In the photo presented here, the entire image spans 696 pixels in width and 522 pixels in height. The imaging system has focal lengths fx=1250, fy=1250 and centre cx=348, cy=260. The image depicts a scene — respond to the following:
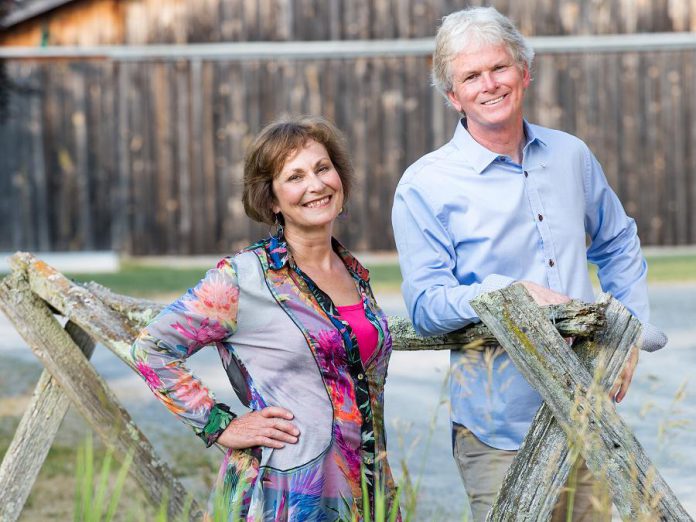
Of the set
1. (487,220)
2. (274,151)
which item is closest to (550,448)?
(487,220)

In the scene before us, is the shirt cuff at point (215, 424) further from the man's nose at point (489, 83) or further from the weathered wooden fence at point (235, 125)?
the weathered wooden fence at point (235, 125)

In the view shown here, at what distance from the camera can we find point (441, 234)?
10.5ft

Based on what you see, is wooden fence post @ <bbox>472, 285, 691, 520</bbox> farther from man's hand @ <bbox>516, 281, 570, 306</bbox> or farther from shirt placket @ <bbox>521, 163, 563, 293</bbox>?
shirt placket @ <bbox>521, 163, 563, 293</bbox>

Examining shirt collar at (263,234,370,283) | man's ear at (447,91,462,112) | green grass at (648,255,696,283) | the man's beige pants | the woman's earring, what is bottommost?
green grass at (648,255,696,283)

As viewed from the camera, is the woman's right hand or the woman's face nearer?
the woman's right hand

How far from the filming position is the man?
126 inches

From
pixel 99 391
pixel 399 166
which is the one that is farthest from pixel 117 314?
pixel 399 166

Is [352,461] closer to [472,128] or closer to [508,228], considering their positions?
[508,228]

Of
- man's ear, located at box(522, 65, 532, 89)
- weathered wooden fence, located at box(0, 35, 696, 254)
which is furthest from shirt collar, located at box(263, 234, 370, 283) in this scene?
weathered wooden fence, located at box(0, 35, 696, 254)

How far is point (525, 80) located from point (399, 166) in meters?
13.3

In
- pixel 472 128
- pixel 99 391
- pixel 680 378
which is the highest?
pixel 472 128

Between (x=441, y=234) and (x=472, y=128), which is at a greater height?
(x=472, y=128)

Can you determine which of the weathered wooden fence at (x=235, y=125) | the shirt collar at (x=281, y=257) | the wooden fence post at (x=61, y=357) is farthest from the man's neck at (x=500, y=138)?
the weathered wooden fence at (x=235, y=125)

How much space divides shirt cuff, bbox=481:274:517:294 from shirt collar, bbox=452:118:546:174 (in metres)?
0.35
